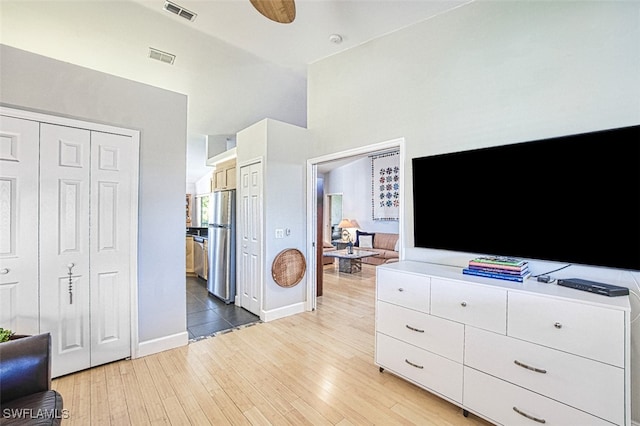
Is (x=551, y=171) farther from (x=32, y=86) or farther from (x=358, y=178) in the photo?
(x=358, y=178)

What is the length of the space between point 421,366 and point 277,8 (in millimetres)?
2671

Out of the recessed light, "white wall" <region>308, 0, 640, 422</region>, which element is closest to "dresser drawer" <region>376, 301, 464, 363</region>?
"white wall" <region>308, 0, 640, 422</region>

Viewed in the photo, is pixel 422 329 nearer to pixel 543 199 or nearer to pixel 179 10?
pixel 543 199

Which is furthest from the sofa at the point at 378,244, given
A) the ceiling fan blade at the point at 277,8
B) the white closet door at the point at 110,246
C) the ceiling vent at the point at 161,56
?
the ceiling fan blade at the point at 277,8

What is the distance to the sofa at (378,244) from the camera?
22.1ft

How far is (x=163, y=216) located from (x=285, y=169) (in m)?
1.58

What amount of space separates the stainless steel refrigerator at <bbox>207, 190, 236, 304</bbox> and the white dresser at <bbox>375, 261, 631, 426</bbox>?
2605mm

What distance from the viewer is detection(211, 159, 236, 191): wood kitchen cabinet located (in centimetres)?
521

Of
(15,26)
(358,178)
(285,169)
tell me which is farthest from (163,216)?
(358,178)

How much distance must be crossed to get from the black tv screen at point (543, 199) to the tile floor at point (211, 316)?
247cm

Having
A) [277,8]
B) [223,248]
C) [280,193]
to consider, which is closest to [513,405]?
[277,8]

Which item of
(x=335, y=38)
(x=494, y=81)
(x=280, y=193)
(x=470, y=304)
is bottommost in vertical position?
(x=470, y=304)

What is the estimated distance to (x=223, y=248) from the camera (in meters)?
4.24

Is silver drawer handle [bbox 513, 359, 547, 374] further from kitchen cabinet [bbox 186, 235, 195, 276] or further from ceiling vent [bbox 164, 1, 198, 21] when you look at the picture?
kitchen cabinet [bbox 186, 235, 195, 276]
